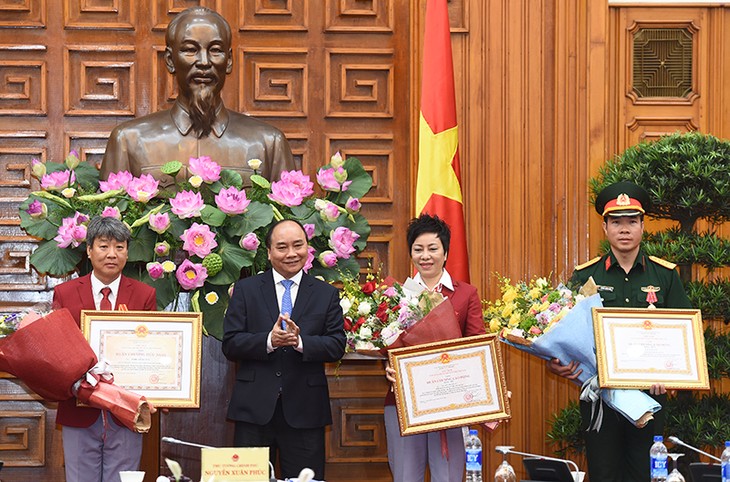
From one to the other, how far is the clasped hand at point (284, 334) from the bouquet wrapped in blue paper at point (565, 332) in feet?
2.66

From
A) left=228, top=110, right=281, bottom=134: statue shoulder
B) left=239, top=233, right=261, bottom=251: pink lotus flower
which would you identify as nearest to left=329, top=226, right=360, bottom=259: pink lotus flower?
left=239, top=233, right=261, bottom=251: pink lotus flower

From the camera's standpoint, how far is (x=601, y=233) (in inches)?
226

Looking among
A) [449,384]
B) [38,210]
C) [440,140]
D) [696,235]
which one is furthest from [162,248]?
[696,235]

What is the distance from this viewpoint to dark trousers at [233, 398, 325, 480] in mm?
3895

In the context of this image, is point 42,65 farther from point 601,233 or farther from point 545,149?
point 601,233

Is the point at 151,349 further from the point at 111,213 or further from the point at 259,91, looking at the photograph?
the point at 259,91

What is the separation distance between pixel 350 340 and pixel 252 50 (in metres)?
2.49

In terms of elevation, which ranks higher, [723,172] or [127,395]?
[723,172]

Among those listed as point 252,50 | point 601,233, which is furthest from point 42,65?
point 601,233

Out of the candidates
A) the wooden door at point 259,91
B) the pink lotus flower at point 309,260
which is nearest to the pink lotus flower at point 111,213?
the pink lotus flower at point 309,260

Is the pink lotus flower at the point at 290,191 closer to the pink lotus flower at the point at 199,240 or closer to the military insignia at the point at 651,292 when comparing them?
the pink lotus flower at the point at 199,240

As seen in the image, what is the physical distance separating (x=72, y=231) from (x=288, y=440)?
123 centimetres

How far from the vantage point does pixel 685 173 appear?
4500 millimetres

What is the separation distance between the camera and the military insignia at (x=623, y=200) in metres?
4.17
